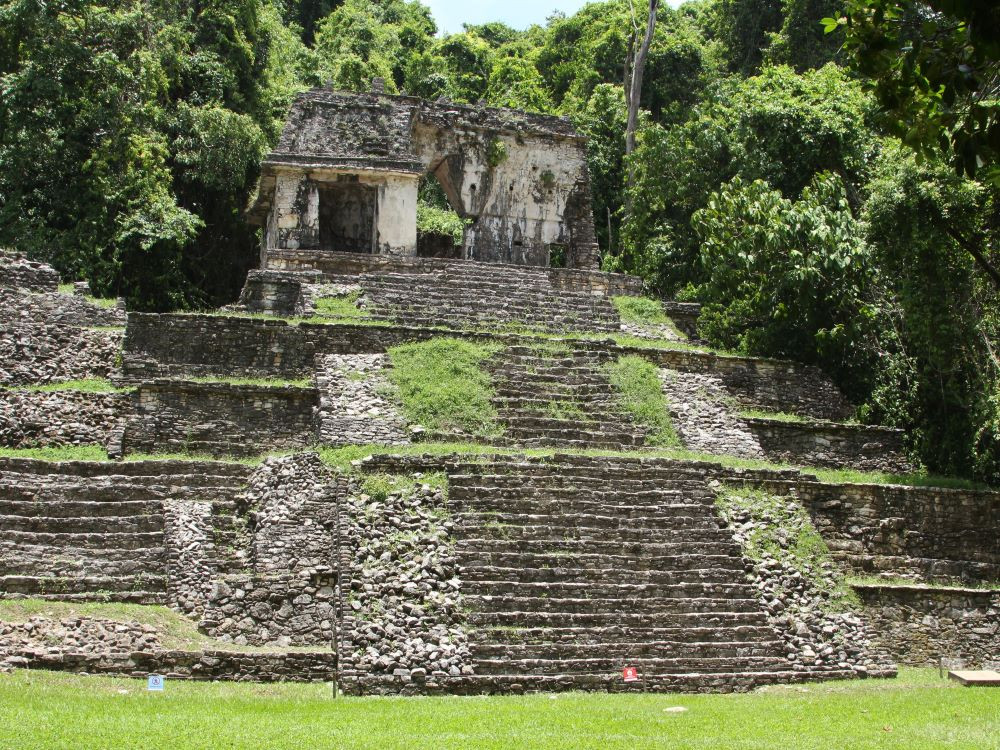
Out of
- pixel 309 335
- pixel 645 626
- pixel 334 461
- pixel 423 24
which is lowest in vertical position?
pixel 645 626

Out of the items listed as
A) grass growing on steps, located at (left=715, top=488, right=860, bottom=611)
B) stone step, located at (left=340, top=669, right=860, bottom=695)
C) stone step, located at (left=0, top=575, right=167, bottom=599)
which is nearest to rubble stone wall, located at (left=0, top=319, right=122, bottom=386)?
stone step, located at (left=0, top=575, right=167, bottom=599)

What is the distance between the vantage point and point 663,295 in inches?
A: 978

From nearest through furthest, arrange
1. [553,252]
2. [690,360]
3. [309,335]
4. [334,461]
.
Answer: [334,461]
[309,335]
[690,360]
[553,252]

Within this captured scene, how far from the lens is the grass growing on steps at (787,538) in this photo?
12.4 metres

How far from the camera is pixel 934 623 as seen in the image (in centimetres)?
1299

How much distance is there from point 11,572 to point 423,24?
3475cm

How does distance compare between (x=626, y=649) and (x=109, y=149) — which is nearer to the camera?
(x=626, y=649)

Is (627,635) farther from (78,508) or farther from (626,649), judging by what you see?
(78,508)

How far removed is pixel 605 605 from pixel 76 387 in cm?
814

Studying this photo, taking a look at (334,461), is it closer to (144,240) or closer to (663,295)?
(144,240)

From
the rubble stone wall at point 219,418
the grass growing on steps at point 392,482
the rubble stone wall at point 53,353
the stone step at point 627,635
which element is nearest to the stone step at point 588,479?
the grass growing on steps at point 392,482

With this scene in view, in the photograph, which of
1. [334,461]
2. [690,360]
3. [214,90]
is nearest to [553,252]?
[214,90]

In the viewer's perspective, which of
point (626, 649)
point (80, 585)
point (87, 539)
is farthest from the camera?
point (87, 539)

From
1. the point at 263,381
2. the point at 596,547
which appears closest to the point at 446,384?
the point at 263,381
